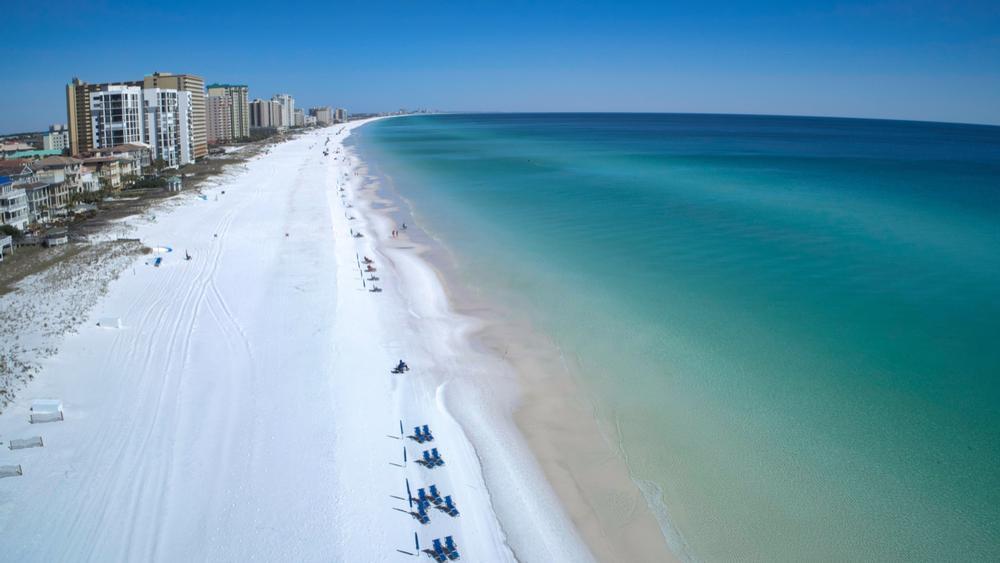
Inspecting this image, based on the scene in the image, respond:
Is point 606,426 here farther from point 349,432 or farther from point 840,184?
point 840,184

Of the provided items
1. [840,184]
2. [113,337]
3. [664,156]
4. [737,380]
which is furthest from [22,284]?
[664,156]

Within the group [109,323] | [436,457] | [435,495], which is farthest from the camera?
[109,323]

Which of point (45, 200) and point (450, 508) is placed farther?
point (45, 200)

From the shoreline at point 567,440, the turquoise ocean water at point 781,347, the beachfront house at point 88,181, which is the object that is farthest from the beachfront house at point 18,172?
the shoreline at point 567,440

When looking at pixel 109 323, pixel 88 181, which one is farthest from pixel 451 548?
pixel 88 181

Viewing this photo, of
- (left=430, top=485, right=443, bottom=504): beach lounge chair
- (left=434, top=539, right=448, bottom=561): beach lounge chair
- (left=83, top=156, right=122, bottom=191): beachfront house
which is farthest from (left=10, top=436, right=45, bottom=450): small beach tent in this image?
(left=83, top=156, right=122, bottom=191): beachfront house

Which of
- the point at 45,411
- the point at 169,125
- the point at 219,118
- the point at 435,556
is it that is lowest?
the point at 435,556

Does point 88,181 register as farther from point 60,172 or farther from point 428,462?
point 428,462
